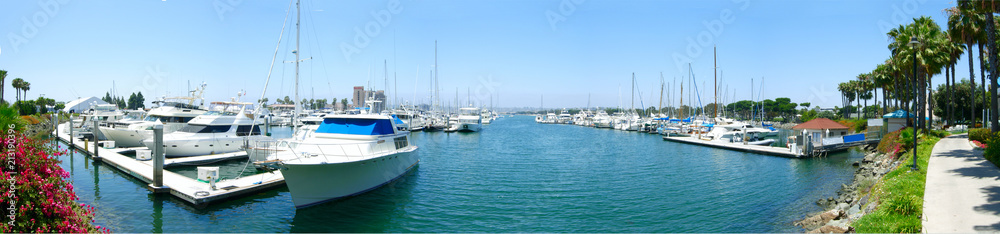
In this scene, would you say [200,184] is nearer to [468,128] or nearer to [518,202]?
[518,202]

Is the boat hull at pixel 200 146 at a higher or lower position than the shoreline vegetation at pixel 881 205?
higher

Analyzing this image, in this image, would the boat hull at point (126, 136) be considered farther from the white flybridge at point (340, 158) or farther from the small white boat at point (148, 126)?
the white flybridge at point (340, 158)

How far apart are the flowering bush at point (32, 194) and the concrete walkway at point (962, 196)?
1614cm

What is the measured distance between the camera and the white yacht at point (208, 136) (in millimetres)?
28406

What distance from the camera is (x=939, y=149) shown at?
2247 centimetres

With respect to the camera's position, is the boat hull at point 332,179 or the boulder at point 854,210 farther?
the boat hull at point 332,179

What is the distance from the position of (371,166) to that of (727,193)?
1641 centimetres

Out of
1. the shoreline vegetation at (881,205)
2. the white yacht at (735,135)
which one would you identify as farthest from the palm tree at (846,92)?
the shoreline vegetation at (881,205)

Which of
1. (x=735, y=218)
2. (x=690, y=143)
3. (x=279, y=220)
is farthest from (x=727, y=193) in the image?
(x=690, y=143)

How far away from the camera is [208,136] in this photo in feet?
97.0

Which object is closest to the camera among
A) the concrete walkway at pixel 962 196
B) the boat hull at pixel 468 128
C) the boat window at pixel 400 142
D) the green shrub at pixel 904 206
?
the concrete walkway at pixel 962 196

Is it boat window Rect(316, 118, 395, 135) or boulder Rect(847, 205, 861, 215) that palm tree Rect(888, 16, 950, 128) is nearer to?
boulder Rect(847, 205, 861, 215)

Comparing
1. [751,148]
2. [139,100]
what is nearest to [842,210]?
[751,148]

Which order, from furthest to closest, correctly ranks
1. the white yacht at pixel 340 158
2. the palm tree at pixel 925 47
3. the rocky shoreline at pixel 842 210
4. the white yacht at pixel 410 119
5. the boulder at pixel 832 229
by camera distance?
the white yacht at pixel 410 119, the palm tree at pixel 925 47, the white yacht at pixel 340 158, the rocky shoreline at pixel 842 210, the boulder at pixel 832 229
